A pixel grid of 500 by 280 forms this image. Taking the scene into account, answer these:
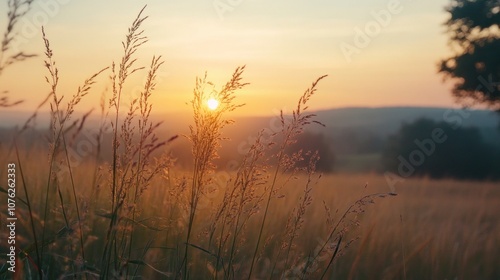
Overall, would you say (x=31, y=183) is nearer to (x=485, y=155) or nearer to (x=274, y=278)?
(x=274, y=278)

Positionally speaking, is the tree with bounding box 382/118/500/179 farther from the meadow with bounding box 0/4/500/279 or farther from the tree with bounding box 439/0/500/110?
the meadow with bounding box 0/4/500/279

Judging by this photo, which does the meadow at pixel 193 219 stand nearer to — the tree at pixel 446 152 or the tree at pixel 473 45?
the tree at pixel 473 45

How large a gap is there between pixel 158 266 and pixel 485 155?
31331 millimetres

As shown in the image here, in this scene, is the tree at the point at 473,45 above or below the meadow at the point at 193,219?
above

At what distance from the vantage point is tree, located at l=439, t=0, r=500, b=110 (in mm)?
23250

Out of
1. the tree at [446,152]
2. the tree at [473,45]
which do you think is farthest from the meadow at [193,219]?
the tree at [446,152]

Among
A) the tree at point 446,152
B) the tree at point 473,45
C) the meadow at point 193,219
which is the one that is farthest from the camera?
the tree at point 446,152

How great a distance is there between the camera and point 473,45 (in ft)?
78.2

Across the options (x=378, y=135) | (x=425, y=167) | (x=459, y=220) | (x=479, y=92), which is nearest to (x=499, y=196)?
(x=479, y=92)

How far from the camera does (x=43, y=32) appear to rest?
2.44 meters

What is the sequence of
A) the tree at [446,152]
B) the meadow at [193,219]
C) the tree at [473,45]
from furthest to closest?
the tree at [446,152], the tree at [473,45], the meadow at [193,219]

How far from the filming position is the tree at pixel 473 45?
2325cm

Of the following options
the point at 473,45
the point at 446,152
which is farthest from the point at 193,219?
the point at 446,152

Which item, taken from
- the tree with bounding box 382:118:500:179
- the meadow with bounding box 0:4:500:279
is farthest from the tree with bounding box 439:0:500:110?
the meadow with bounding box 0:4:500:279
